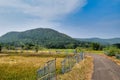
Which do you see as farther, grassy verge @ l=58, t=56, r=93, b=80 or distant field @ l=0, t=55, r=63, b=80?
distant field @ l=0, t=55, r=63, b=80

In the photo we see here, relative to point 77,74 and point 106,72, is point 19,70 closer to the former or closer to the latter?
point 77,74

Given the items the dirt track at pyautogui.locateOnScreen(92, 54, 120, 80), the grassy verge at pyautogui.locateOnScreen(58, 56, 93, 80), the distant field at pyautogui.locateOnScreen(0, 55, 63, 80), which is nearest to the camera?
the grassy verge at pyautogui.locateOnScreen(58, 56, 93, 80)

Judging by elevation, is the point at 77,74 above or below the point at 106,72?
above

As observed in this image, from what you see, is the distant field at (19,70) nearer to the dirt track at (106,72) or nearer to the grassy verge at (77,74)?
the grassy verge at (77,74)

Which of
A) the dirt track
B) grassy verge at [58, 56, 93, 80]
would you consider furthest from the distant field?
the dirt track

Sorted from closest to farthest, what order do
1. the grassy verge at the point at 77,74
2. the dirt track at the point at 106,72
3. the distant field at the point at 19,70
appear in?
the grassy verge at the point at 77,74, the distant field at the point at 19,70, the dirt track at the point at 106,72

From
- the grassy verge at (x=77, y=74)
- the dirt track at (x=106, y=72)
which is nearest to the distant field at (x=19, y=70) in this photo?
the grassy verge at (x=77, y=74)

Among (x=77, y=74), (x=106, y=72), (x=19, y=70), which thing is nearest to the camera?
(x=77, y=74)

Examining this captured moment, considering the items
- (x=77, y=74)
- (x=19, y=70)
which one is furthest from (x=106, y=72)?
(x=19, y=70)

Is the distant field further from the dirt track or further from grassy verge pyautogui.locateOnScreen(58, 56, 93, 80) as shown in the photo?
the dirt track

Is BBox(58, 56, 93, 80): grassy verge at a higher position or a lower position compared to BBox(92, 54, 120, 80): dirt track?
higher

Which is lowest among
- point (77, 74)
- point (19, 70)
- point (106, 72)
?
point (106, 72)

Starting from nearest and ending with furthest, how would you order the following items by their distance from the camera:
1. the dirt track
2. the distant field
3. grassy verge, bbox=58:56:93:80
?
grassy verge, bbox=58:56:93:80, the distant field, the dirt track

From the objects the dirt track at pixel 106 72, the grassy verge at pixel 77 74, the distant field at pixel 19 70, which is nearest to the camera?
Result: the grassy verge at pixel 77 74
